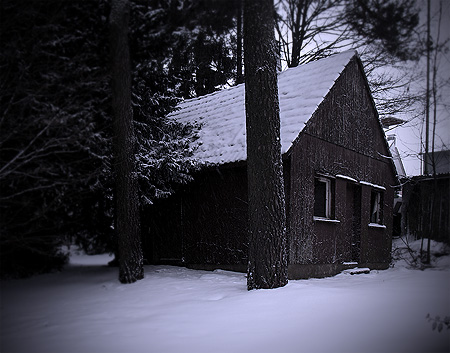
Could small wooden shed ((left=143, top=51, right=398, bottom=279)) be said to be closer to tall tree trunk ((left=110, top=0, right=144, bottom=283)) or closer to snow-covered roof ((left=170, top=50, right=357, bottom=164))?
snow-covered roof ((left=170, top=50, right=357, bottom=164))

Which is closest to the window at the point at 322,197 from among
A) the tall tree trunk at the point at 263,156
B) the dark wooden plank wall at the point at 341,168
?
the dark wooden plank wall at the point at 341,168

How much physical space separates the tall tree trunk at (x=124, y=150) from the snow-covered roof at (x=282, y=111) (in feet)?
8.49

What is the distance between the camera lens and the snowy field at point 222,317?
3.29m

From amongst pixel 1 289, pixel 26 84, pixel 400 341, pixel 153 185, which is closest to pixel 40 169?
pixel 26 84

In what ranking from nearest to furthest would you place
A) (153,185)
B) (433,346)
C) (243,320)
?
(433,346) < (243,320) < (153,185)

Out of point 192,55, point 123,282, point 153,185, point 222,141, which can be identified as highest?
point 192,55

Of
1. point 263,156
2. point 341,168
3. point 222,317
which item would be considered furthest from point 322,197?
point 222,317

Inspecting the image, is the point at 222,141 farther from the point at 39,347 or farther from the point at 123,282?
the point at 39,347

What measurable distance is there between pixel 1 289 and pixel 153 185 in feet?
11.3

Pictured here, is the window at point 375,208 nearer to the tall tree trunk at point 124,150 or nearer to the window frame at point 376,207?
the window frame at point 376,207

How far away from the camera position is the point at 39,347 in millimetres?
3596

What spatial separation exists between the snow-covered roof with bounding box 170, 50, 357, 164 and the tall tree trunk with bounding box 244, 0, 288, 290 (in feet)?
5.44

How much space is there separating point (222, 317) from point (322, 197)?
6015 mm

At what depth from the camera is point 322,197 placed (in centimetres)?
934
